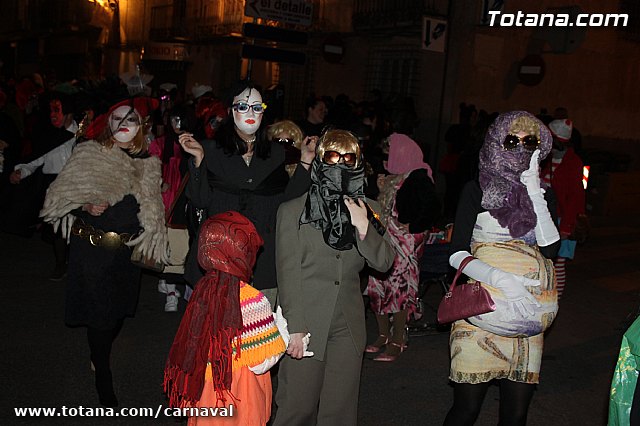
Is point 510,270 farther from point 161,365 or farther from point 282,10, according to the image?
point 282,10

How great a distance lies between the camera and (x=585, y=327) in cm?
776

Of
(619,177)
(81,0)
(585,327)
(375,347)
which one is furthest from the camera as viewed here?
(81,0)

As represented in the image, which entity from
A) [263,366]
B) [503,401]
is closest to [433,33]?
[503,401]

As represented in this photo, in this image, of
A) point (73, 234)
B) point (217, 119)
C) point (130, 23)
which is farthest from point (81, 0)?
point (73, 234)

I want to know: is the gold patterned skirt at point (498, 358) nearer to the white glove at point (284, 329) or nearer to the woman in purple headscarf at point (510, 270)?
the woman in purple headscarf at point (510, 270)

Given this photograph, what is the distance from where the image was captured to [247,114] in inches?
181

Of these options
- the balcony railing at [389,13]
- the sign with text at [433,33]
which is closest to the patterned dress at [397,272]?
the sign with text at [433,33]

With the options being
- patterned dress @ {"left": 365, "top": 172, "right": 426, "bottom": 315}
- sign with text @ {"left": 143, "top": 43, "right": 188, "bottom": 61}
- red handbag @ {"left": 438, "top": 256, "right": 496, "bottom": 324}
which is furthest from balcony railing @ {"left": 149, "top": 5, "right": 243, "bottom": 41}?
red handbag @ {"left": 438, "top": 256, "right": 496, "bottom": 324}

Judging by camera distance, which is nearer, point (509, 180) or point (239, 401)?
point (239, 401)

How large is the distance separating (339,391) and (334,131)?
1392 millimetres

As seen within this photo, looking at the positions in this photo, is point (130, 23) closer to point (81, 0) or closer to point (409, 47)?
point (81, 0)

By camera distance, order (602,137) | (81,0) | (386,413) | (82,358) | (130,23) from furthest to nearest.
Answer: (81,0)
(130,23)
(602,137)
(82,358)
(386,413)

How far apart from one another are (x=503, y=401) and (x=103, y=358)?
8.46 ft

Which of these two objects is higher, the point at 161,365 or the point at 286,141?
the point at 286,141
